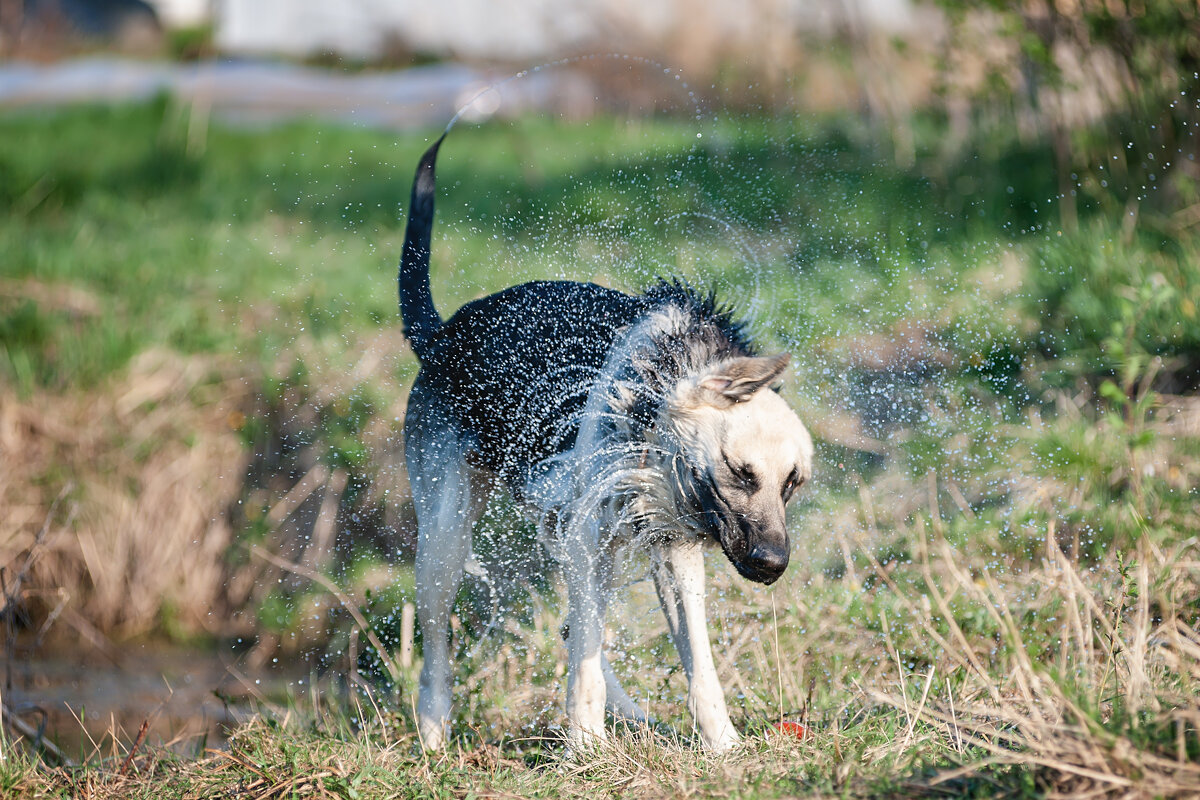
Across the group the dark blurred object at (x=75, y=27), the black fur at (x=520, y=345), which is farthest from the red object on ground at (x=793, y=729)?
the dark blurred object at (x=75, y=27)

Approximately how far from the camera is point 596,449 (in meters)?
3.65

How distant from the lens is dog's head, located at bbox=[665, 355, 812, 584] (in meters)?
3.24

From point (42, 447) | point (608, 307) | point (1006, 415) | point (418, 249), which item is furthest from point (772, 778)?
point (42, 447)

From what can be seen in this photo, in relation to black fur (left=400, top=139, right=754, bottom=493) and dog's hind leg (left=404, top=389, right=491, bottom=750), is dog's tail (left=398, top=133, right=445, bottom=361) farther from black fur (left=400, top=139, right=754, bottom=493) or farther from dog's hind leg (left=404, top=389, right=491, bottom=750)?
dog's hind leg (left=404, top=389, right=491, bottom=750)

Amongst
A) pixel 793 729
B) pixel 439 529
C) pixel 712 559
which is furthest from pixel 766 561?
pixel 712 559

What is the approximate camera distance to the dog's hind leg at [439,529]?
4.29m

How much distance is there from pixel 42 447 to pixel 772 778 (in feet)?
17.7

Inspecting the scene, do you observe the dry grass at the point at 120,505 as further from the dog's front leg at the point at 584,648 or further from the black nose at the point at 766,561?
the black nose at the point at 766,561

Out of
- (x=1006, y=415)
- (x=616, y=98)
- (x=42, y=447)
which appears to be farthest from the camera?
(x=616, y=98)

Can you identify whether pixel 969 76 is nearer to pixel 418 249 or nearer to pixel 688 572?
pixel 418 249

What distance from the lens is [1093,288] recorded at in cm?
620

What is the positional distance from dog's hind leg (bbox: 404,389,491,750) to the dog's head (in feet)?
3.79

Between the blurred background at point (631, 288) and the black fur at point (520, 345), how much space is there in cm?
44

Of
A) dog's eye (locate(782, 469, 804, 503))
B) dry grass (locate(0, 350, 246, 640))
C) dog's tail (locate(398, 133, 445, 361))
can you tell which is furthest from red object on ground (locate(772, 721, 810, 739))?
dry grass (locate(0, 350, 246, 640))
